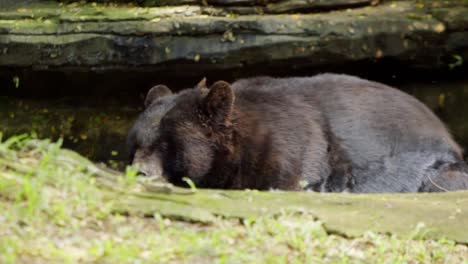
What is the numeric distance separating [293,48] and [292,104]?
1783 millimetres

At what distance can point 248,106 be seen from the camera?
829cm

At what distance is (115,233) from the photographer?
16.5ft

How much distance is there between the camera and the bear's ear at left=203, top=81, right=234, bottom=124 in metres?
7.75

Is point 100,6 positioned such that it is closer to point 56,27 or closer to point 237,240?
point 56,27

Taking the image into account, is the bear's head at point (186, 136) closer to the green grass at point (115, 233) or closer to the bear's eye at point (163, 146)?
the bear's eye at point (163, 146)

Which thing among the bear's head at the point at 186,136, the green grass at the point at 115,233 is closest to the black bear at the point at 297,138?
the bear's head at the point at 186,136

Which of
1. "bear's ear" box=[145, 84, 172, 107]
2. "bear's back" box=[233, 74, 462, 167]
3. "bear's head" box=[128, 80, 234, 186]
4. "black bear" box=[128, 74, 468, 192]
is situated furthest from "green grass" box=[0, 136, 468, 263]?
"bear's ear" box=[145, 84, 172, 107]

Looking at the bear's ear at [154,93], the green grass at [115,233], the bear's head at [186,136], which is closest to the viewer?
the green grass at [115,233]

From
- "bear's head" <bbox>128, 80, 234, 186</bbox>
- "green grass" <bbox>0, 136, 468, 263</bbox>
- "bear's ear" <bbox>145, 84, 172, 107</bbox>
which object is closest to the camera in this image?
"green grass" <bbox>0, 136, 468, 263</bbox>

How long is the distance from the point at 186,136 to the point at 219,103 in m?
0.43

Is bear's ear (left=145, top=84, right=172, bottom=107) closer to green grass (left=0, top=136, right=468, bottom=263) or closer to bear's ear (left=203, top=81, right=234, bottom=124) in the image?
bear's ear (left=203, top=81, right=234, bottom=124)

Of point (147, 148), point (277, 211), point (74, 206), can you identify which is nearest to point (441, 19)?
point (147, 148)

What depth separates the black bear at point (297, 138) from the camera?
779cm

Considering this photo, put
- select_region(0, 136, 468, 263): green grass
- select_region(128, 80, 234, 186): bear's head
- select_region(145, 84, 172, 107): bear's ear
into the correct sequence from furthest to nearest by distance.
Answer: select_region(145, 84, 172, 107): bear's ear
select_region(128, 80, 234, 186): bear's head
select_region(0, 136, 468, 263): green grass
